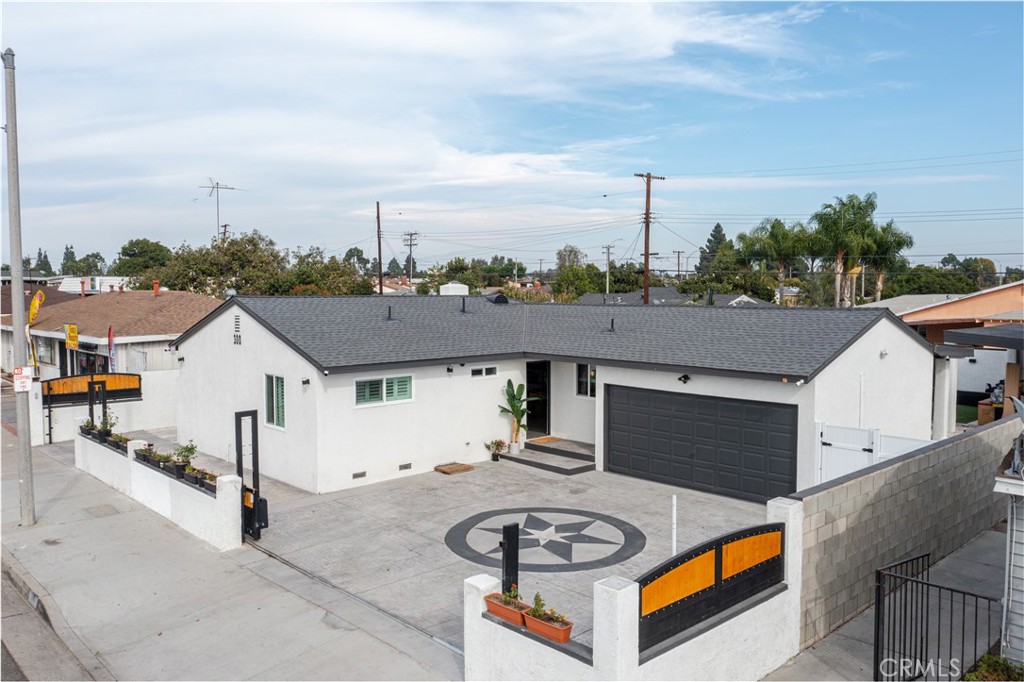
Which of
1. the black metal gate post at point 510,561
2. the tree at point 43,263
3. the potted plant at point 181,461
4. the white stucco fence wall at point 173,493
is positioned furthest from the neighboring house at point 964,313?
the tree at point 43,263

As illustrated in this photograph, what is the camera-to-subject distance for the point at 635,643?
253 inches

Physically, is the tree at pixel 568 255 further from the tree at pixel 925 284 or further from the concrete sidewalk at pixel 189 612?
the concrete sidewalk at pixel 189 612

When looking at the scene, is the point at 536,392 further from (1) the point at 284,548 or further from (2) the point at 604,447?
(1) the point at 284,548

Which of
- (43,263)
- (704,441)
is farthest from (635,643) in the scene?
(43,263)

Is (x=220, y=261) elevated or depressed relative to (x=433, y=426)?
elevated

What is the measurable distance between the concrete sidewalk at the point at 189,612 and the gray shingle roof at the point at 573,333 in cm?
484

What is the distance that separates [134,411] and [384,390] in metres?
9.97

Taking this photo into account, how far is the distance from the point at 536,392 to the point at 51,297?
3605 cm

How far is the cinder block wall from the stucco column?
298 cm

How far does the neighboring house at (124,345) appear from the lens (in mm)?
21953

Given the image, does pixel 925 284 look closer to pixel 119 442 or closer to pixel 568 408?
pixel 568 408

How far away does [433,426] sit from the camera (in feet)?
57.4

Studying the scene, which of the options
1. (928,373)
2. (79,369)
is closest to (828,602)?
(928,373)

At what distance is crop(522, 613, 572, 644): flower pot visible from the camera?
6789 mm
